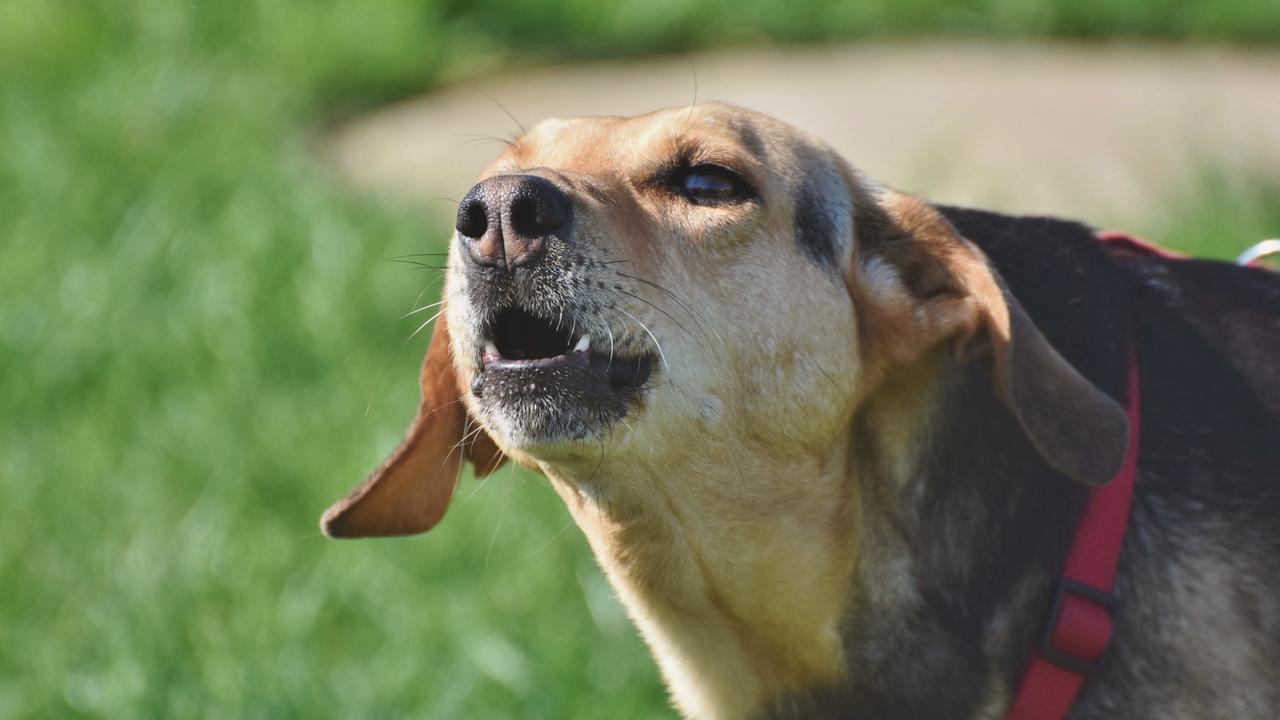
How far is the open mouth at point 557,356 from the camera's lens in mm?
3356

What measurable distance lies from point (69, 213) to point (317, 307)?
4.92 feet

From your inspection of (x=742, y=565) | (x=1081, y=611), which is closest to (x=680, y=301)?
(x=742, y=565)

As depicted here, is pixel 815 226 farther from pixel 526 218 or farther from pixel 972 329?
pixel 526 218

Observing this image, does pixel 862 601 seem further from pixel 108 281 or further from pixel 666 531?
pixel 108 281

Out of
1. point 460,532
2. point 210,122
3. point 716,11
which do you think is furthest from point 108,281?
point 716,11

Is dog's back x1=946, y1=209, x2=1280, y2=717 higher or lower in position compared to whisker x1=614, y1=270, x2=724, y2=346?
lower

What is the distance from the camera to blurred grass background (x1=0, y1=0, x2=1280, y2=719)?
5.02 metres

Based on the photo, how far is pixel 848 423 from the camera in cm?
361

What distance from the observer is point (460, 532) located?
220 inches

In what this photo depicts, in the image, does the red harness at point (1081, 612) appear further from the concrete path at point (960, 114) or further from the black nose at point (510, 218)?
the concrete path at point (960, 114)

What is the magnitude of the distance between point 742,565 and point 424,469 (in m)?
0.86

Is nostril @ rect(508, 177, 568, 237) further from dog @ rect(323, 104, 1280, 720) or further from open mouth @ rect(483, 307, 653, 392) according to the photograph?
open mouth @ rect(483, 307, 653, 392)

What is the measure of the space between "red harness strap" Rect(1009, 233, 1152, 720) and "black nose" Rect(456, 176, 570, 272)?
1223 mm

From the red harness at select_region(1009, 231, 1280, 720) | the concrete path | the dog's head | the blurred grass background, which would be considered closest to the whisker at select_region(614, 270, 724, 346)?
the dog's head
